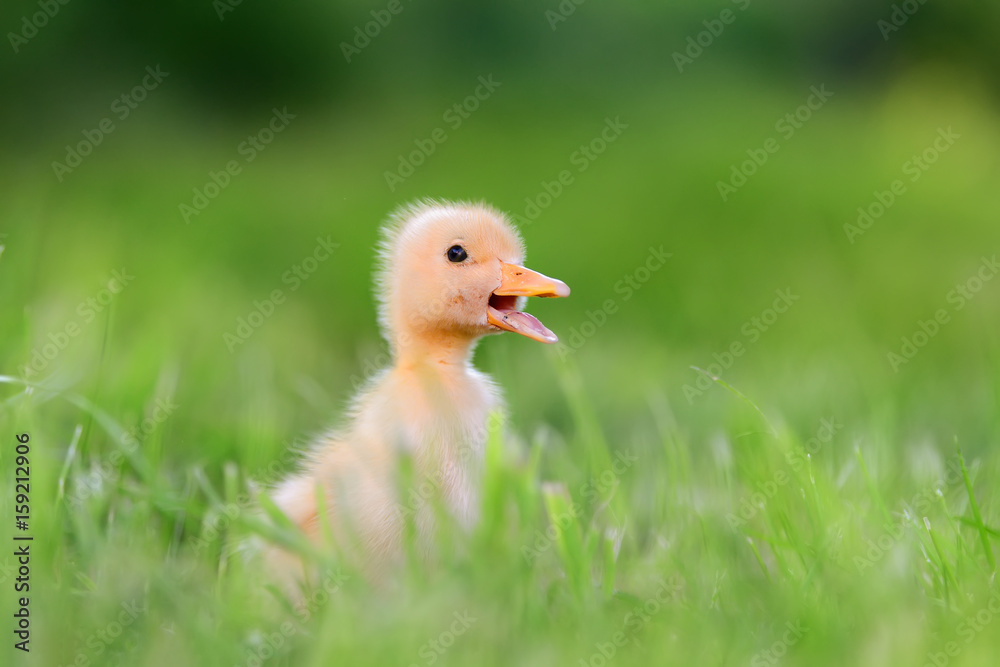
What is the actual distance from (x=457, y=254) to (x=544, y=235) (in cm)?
387

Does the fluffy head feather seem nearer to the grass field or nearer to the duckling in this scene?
the duckling

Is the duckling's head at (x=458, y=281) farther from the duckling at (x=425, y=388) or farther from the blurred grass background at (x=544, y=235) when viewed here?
the blurred grass background at (x=544, y=235)

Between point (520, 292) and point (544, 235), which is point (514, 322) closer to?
point (520, 292)

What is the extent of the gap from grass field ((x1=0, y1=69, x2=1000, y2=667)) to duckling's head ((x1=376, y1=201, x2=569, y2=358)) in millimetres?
331

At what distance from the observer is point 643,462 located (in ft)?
11.2

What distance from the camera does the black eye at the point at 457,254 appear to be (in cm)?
274

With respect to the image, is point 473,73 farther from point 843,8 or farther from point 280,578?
point 280,578

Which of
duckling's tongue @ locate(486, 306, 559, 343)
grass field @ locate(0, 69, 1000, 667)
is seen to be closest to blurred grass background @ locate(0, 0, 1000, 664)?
grass field @ locate(0, 69, 1000, 667)

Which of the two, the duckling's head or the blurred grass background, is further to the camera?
the blurred grass background

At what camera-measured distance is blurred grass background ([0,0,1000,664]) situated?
288cm

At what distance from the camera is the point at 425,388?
2.59m

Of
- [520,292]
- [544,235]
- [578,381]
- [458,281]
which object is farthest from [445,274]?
[544,235]

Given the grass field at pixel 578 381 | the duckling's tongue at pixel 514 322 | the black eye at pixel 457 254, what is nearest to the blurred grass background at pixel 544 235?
the grass field at pixel 578 381

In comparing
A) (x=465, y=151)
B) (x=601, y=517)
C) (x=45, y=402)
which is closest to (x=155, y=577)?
(x=45, y=402)
